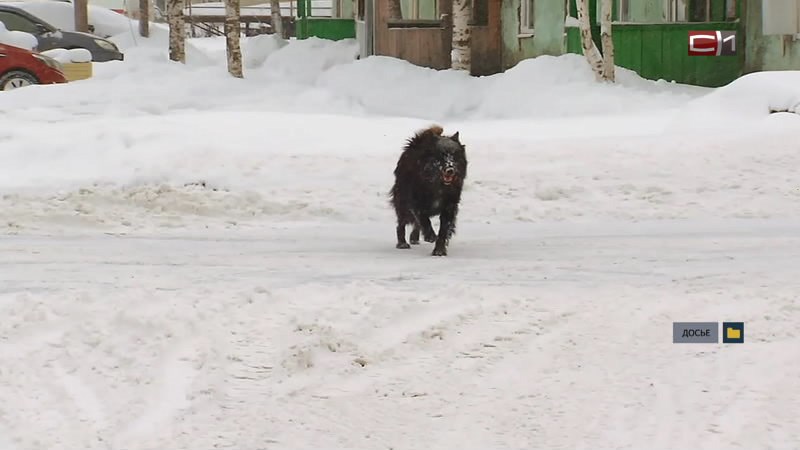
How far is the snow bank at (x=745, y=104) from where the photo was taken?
16.3 metres

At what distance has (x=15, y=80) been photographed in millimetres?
23141

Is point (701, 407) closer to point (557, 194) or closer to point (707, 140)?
point (557, 194)

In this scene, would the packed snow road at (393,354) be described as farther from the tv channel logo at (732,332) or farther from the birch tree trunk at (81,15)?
the birch tree trunk at (81,15)

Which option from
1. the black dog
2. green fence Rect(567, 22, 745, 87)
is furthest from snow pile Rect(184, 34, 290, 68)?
the black dog

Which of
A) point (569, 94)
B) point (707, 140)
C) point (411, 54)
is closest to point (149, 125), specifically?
point (707, 140)

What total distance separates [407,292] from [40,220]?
4532 millimetres

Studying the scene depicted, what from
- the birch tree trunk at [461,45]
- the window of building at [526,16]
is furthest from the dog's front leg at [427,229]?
the window of building at [526,16]

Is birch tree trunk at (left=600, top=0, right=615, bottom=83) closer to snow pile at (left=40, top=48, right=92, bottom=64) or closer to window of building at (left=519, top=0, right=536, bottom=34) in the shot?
window of building at (left=519, top=0, right=536, bottom=34)

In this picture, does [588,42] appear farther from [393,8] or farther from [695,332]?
[695,332]

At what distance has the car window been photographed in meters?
30.0

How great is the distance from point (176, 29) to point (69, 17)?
1121 centimetres

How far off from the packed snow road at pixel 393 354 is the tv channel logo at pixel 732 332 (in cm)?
6

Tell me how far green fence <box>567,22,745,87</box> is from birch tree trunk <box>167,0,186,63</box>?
9.56 metres

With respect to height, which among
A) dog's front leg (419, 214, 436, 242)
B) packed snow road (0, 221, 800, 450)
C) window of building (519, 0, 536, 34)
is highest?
window of building (519, 0, 536, 34)
